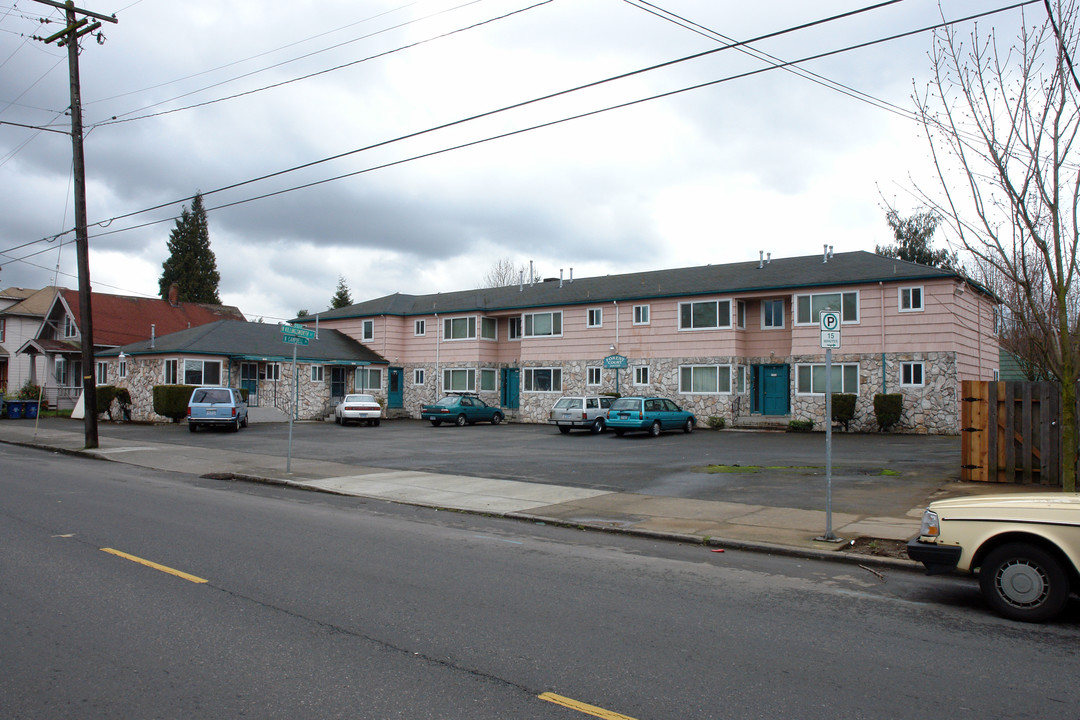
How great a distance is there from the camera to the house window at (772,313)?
32031 mm

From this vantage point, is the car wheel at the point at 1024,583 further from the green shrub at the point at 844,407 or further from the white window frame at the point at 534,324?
the white window frame at the point at 534,324

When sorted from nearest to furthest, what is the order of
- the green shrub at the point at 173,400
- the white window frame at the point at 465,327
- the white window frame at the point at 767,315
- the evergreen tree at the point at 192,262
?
the white window frame at the point at 767,315 < the green shrub at the point at 173,400 < the white window frame at the point at 465,327 < the evergreen tree at the point at 192,262

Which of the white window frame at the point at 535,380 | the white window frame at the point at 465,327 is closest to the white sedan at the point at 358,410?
the white window frame at the point at 465,327

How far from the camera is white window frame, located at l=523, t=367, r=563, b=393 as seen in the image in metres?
37.6

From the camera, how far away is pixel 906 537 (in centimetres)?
959

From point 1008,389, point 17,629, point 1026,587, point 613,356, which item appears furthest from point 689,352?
point 17,629

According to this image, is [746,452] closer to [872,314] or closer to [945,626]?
[872,314]

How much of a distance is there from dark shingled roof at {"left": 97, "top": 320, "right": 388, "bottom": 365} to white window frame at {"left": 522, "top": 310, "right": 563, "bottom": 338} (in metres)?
9.08

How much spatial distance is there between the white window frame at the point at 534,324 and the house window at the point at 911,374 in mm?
15584

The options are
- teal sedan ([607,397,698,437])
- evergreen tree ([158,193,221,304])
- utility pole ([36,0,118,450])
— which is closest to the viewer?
utility pole ([36,0,118,450])

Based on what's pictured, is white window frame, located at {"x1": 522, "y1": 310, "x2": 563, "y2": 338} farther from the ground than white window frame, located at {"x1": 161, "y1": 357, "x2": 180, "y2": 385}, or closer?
farther from the ground

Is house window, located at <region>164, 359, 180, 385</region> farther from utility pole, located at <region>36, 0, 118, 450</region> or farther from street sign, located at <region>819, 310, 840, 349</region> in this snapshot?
street sign, located at <region>819, 310, 840, 349</region>

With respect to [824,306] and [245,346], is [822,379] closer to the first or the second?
[824,306]

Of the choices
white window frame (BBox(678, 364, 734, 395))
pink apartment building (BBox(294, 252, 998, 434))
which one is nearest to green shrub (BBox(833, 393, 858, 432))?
pink apartment building (BBox(294, 252, 998, 434))
